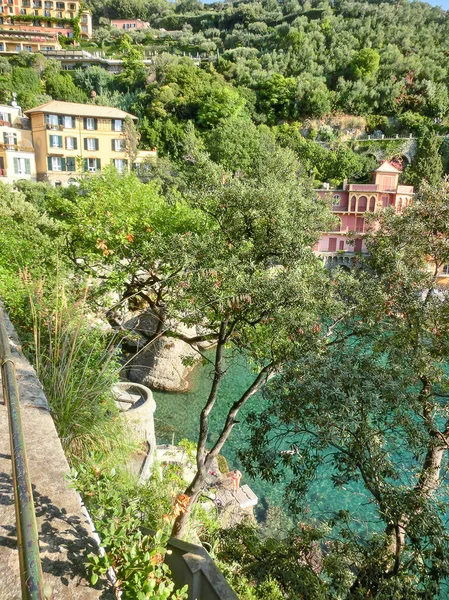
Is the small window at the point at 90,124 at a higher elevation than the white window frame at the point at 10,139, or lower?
higher

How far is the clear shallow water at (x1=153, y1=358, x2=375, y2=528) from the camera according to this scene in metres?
10.6

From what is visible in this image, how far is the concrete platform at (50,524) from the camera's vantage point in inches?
62.7

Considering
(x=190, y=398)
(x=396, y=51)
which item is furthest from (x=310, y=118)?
(x=190, y=398)

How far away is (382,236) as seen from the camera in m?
7.01

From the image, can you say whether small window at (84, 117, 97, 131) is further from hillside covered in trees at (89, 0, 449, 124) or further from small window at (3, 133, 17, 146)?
hillside covered in trees at (89, 0, 449, 124)

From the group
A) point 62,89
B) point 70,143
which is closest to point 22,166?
point 70,143

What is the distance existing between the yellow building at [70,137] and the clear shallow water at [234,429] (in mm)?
24488

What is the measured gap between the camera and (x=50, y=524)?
1.83 metres

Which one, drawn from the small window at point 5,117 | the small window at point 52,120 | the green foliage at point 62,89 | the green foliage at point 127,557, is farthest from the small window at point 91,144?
the green foliage at point 127,557

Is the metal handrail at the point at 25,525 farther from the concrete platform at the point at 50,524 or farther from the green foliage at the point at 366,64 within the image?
the green foliage at the point at 366,64

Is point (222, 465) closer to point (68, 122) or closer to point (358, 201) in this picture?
point (358, 201)

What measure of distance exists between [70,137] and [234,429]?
2965cm

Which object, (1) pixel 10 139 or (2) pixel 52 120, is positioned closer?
(1) pixel 10 139

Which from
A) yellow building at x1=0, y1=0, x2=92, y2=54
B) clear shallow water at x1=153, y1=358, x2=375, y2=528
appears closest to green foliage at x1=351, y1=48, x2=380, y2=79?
yellow building at x1=0, y1=0, x2=92, y2=54
